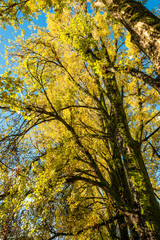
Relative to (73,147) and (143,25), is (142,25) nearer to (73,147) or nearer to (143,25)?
(143,25)

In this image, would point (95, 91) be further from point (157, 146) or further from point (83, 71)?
point (157, 146)

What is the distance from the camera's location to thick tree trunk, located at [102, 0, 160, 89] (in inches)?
82.8

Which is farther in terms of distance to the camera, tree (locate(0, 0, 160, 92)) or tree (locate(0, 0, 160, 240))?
tree (locate(0, 0, 160, 240))

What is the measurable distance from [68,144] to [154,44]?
339 centimetres

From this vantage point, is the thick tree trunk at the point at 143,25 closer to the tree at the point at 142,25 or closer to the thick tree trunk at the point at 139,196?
the tree at the point at 142,25

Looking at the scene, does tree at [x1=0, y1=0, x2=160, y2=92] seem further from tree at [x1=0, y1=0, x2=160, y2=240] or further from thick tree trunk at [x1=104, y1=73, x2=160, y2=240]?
thick tree trunk at [x1=104, y1=73, x2=160, y2=240]

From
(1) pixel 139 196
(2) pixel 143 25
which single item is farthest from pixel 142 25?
(1) pixel 139 196

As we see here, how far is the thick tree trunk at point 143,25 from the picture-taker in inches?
82.8

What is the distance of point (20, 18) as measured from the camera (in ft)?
18.0

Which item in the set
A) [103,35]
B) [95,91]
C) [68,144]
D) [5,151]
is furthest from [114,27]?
[5,151]

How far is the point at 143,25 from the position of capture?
7.38 feet

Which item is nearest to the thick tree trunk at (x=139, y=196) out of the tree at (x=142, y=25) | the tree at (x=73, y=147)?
the tree at (x=73, y=147)

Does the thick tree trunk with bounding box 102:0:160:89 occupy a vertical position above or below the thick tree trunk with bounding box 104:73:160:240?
above

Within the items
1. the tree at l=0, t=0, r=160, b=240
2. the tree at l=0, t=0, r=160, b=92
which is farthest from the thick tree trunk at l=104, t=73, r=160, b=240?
the tree at l=0, t=0, r=160, b=92
